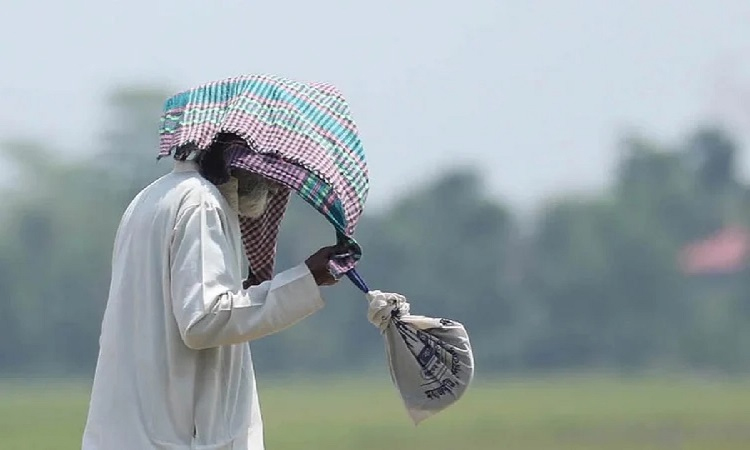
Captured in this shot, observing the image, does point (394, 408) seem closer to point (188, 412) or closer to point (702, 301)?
point (702, 301)

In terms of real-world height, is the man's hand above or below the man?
→ above

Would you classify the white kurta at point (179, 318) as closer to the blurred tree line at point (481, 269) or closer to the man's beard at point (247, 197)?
the man's beard at point (247, 197)

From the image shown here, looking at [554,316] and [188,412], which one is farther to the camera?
[554,316]

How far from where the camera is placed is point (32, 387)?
169ft

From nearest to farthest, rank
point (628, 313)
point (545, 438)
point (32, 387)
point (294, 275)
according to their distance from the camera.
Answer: point (294, 275) → point (545, 438) → point (32, 387) → point (628, 313)

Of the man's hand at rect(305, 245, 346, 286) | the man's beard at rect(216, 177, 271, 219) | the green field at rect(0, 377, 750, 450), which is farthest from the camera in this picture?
the green field at rect(0, 377, 750, 450)

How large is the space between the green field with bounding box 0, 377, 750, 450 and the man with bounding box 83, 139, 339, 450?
23.9 meters

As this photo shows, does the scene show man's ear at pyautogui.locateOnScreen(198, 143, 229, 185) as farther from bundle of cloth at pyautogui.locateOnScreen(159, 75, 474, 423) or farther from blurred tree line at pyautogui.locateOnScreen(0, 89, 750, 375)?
blurred tree line at pyautogui.locateOnScreen(0, 89, 750, 375)

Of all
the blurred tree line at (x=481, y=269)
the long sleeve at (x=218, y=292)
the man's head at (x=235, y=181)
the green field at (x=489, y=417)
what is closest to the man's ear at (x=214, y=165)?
the man's head at (x=235, y=181)

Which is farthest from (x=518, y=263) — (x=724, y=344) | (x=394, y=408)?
(x=394, y=408)

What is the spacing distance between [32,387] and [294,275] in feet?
162

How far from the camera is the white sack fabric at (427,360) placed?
11.4 feet

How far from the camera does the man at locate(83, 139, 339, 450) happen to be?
321cm

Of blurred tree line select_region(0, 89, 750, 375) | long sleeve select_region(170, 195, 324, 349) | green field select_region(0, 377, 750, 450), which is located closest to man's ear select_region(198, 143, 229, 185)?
long sleeve select_region(170, 195, 324, 349)
